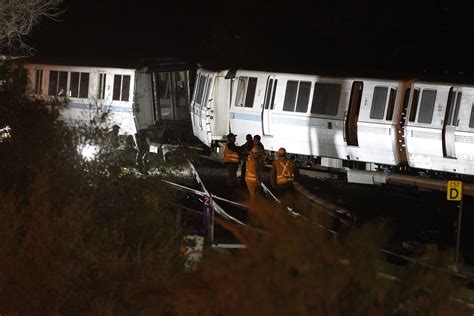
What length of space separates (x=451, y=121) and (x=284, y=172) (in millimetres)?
5400

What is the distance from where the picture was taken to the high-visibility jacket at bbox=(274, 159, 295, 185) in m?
16.6

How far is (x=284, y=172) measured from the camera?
16.6 meters

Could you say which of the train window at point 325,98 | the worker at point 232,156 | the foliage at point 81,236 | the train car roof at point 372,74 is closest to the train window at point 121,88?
the train car roof at point 372,74

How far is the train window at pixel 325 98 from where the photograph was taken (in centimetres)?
2286

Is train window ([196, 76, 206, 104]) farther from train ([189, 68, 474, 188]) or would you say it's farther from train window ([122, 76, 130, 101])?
train window ([122, 76, 130, 101])

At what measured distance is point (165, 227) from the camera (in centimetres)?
1185

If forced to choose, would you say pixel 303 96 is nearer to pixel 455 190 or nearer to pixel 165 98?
pixel 165 98

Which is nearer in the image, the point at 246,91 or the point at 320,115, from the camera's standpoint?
the point at 320,115

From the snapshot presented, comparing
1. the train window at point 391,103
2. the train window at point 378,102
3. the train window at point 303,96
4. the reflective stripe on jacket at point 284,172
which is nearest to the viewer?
the reflective stripe on jacket at point 284,172

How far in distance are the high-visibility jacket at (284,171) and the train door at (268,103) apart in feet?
25.3

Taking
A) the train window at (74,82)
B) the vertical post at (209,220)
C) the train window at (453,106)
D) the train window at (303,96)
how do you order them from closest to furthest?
the vertical post at (209,220)
the train window at (453,106)
the train window at (303,96)
the train window at (74,82)

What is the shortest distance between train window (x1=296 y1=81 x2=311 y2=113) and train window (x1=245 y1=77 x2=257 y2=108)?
5.12 feet

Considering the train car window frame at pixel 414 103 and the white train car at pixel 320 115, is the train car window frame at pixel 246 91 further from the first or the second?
the train car window frame at pixel 414 103

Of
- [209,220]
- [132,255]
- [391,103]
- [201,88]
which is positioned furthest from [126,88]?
[132,255]
